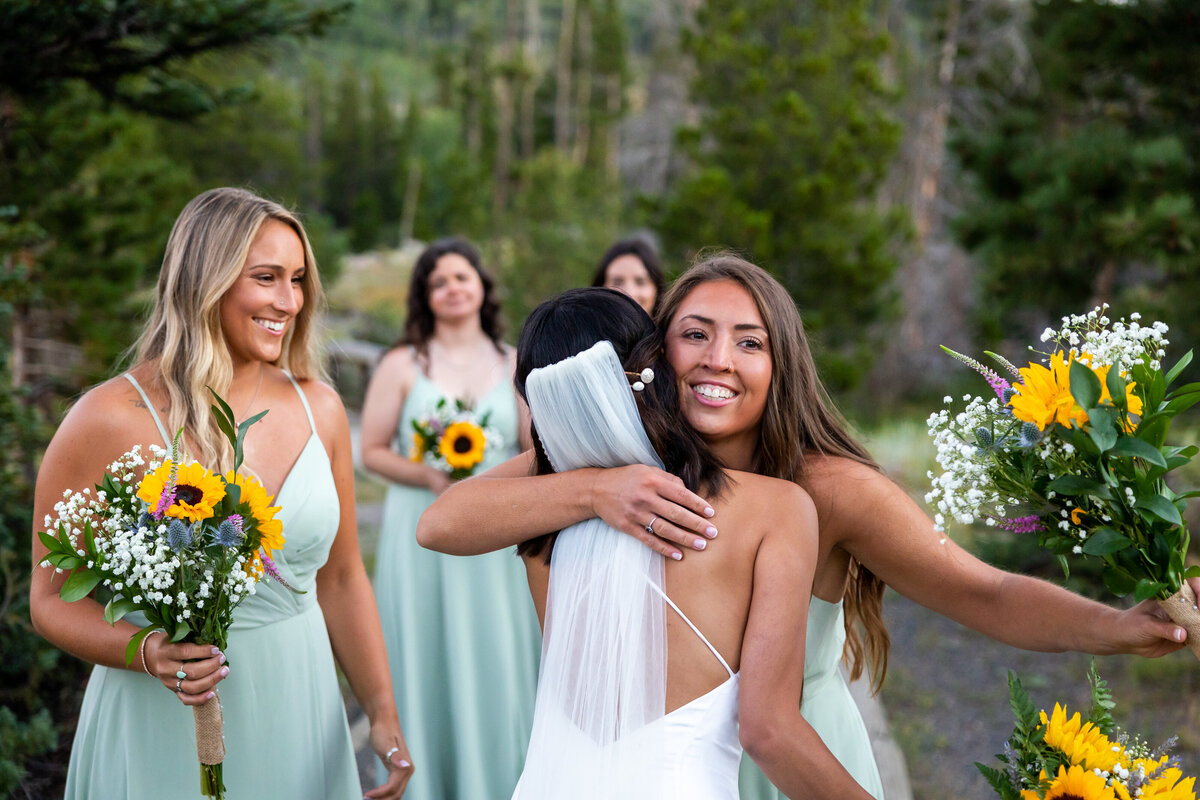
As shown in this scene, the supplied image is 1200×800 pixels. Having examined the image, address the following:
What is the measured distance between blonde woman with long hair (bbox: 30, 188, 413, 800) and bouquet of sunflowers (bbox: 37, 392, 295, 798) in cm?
24

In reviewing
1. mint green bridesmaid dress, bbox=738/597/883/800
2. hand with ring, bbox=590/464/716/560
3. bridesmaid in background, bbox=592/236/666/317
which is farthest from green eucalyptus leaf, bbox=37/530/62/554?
bridesmaid in background, bbox=592/236/666/317

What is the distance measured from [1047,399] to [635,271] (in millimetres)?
3806

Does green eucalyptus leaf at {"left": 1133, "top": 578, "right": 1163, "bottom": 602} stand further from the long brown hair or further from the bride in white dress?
the long brown hair

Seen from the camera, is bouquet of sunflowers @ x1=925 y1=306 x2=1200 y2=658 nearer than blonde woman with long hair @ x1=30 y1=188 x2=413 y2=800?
Yes

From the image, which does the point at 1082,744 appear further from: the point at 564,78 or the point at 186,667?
the point at 564,78

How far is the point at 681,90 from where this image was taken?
956 inches

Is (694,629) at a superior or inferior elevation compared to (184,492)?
inferior

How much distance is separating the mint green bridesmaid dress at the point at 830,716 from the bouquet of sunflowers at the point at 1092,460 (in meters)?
0.79

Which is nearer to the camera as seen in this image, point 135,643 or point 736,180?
point 135,643

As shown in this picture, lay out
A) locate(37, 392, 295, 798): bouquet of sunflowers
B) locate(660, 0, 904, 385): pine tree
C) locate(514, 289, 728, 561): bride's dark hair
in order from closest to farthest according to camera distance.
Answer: locate(37, 392, 295, 798): bouquet of sunflowers, locate(514, 289, 728, 561): bride's dark hair, locate(660, 0, 904, 385): pine tree

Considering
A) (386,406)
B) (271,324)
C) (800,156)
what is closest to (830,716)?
(271,324)

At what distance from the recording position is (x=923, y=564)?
2.38 meters

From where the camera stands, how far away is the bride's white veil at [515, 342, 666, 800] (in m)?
2.08

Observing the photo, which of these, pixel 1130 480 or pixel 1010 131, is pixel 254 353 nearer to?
pixel 1130 480
